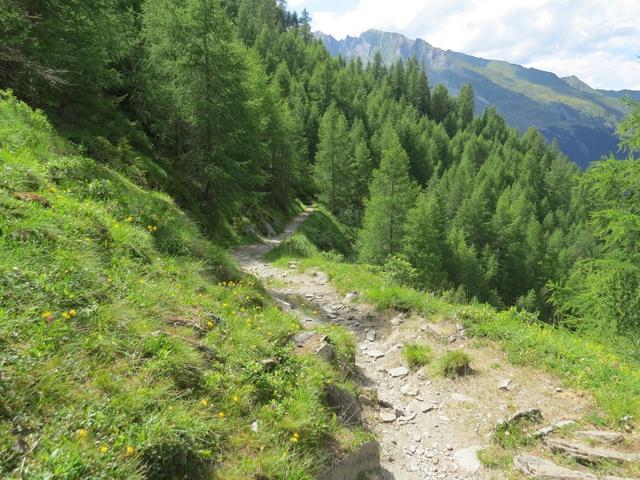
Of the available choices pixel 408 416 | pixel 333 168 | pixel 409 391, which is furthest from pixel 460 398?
pixel 333 168

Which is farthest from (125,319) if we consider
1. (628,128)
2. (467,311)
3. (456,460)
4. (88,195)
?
(628,128)

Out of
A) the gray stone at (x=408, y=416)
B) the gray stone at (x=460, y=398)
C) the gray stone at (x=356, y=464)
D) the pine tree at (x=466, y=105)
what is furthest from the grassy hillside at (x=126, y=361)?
the pine tree at (x=466, y=105)

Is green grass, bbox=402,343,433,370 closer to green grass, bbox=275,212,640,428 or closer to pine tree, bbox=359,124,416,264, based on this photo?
green grass, bbox=275,212,640,428

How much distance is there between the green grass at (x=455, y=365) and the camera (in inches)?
334

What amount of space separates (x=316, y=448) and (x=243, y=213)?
2477cm

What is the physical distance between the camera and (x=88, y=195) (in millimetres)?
7469

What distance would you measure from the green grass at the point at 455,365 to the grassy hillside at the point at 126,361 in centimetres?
362

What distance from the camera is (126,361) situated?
4.17 meters

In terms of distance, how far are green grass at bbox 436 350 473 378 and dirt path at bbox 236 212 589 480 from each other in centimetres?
19

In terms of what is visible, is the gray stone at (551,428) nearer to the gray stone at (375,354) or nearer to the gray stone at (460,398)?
the gray stone at (460,398)

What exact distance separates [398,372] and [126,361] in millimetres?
6552

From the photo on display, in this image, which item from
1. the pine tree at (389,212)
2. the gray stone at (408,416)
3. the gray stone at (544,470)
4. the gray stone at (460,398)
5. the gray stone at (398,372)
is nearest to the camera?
the gray stone at (544,470)

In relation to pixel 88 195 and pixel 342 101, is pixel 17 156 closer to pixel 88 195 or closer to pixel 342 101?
pixel 88 195

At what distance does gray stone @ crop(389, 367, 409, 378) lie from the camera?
8.97 metres
